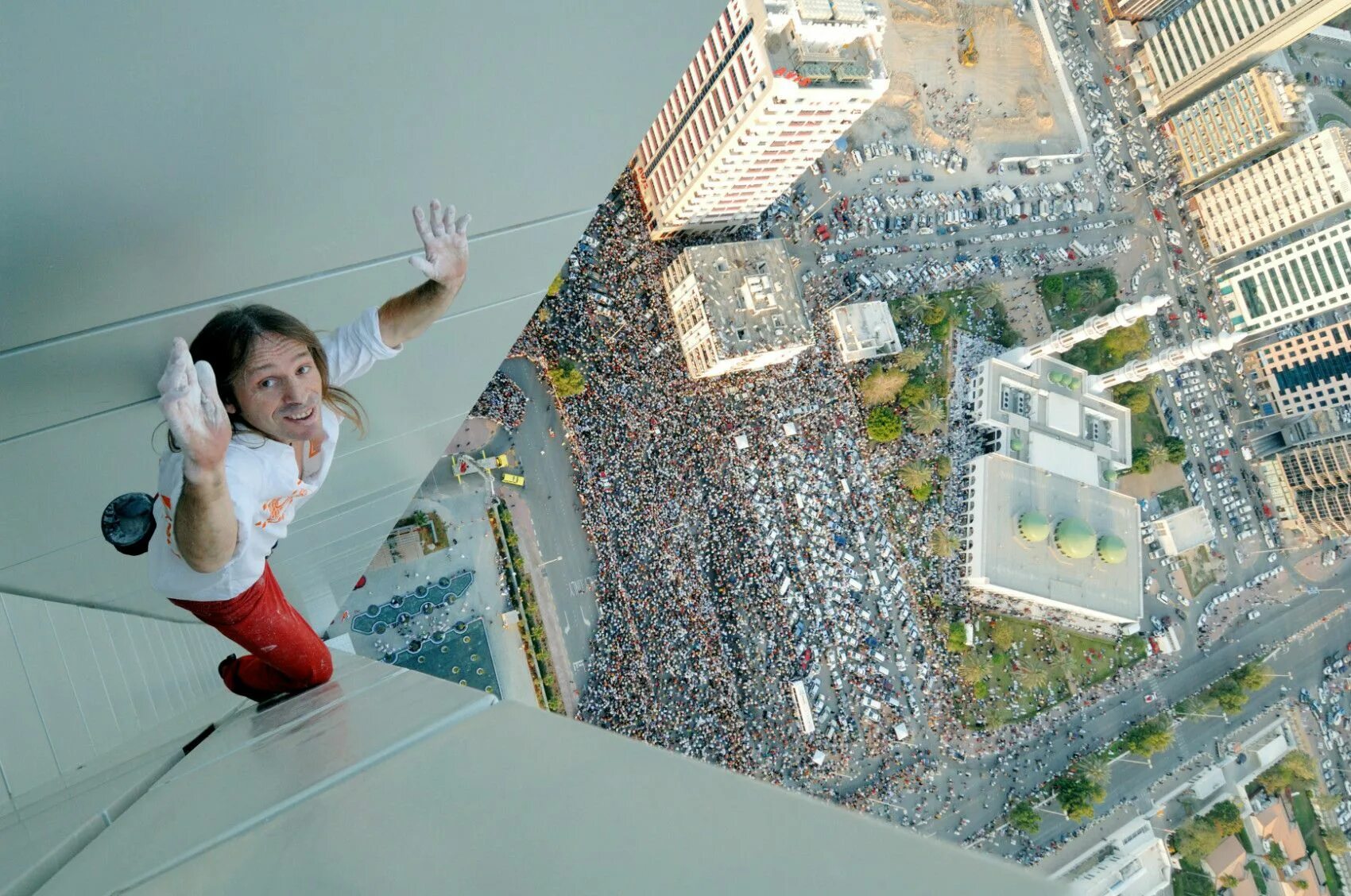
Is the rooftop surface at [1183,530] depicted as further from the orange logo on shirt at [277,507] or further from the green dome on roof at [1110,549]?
the orange logo on shirt at [277,507]

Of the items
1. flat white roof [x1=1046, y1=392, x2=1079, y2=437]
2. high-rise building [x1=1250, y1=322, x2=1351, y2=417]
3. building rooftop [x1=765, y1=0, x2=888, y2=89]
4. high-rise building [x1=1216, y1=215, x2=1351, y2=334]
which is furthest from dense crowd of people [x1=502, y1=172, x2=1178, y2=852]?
high-rise building [x1=1216, y1=215, x2=1351, y2=334]

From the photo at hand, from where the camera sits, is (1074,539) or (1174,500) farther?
(1174,500)

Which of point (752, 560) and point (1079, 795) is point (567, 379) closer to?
point (752, 560)

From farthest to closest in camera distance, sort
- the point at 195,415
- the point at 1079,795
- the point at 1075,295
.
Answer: the point at 1075,295 < the point at 1079,795 < the point at 195,415

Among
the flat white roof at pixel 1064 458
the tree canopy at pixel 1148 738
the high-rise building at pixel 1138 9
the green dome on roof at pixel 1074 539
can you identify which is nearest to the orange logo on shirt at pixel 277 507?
the green dome on roof at pixel 1074 539

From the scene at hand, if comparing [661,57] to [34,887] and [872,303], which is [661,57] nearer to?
[34,887]

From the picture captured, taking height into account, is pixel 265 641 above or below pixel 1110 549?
above

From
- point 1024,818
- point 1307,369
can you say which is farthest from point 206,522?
point 1307,369
